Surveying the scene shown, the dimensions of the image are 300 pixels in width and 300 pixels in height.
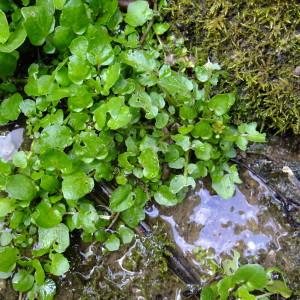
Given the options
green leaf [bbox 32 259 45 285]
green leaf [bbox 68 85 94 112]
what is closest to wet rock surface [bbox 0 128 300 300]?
green leaf [bbox 32 259 45 285]

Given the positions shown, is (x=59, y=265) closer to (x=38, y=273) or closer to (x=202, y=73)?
(x=38, y=273)

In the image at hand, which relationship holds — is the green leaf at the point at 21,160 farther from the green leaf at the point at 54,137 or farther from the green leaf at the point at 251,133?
the green leaf at the point at 251,133

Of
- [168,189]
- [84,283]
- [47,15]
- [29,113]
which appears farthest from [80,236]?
[47,15]

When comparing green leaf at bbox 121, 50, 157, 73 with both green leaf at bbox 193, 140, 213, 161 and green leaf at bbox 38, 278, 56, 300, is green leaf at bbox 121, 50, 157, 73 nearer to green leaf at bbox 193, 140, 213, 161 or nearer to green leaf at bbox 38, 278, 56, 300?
green leaf at bbox 193, 140, 213, 161

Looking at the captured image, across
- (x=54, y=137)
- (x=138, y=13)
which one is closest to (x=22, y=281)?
(x=54, y=137)

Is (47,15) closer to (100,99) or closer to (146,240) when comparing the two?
(100,99)

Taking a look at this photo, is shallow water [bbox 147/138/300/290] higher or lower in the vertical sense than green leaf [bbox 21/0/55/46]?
lower
